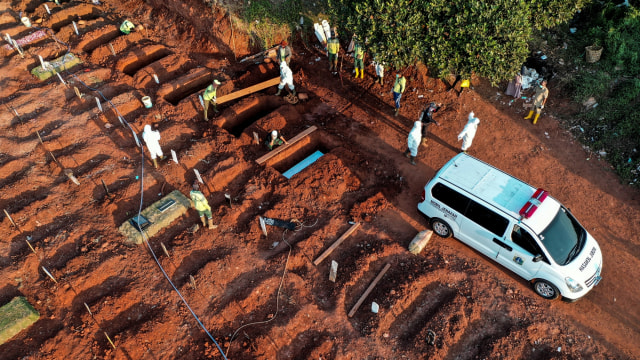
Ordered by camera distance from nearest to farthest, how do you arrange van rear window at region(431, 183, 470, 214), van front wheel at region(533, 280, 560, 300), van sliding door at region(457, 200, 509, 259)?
van front wheel at region(533, 280, 560, 300)
van sliding door at region(457, 200, 509, 259)
van rear window at region(431, 183, 470, 214)

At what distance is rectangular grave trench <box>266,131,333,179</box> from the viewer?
44.2ft

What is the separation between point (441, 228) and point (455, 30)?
19.6 ft

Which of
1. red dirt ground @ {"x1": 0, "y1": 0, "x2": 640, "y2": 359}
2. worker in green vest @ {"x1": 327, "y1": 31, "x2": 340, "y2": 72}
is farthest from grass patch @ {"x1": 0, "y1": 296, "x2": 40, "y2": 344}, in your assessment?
worker in green vest @ {"x1": 327, "y1": 31, "x2": 340, "y2": 72}

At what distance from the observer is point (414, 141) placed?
12383 millimetres

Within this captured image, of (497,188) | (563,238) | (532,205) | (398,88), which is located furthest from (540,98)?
(563,238)

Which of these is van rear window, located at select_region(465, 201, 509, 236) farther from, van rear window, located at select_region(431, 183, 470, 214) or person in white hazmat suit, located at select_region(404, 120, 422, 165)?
person in white hazmat suit, located at select_region(404, 120, 422, 165)

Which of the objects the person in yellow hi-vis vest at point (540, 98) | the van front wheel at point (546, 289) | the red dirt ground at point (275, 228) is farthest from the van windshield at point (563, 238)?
the person in yellow hi-vis vest at point (540, 98)

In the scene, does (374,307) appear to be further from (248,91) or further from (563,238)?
(248,91)

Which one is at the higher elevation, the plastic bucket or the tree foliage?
the tree foliage

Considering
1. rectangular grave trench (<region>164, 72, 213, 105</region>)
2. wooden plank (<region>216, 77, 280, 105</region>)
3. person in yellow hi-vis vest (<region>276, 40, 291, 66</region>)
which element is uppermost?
person in yellow hi-vis vest (<region>276, 40, 291, 66</region>)

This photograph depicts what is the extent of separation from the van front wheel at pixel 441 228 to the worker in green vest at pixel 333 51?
26.8 ft

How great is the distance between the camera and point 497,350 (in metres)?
9.05

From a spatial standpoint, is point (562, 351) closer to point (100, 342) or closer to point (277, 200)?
point (277, 200)

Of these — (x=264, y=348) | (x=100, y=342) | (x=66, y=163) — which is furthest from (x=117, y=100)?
(x=264, y=348)
